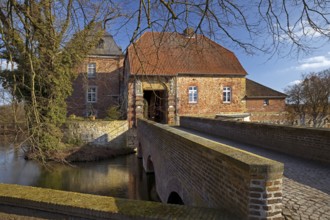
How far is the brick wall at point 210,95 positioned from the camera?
20609mm

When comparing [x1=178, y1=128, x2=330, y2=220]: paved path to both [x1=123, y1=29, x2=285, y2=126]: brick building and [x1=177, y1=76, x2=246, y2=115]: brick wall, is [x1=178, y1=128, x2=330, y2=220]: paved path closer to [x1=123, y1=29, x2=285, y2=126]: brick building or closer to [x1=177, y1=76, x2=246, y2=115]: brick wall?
[x1=123, y1=29, x2=285, y2=126]: brick building

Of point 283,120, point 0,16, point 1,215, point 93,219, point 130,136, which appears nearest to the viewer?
point 93,219

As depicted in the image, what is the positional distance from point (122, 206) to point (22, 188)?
222cm

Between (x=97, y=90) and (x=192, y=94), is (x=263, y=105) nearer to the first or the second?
(x=192, y=94)

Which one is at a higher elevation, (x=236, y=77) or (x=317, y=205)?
(x=236, y=77)

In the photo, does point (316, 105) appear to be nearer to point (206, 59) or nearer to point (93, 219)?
point (206, 59)

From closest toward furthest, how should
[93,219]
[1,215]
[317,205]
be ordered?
[317,205] < [93,219] < [1,215]

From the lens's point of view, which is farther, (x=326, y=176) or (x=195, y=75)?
(x=195, y=75)

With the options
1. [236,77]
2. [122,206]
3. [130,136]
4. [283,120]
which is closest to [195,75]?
[236,77]

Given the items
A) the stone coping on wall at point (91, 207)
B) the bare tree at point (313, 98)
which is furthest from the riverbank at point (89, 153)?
the bare tree at point (313, 98)

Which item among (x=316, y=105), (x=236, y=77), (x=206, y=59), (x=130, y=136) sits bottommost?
(x=130, y=136)

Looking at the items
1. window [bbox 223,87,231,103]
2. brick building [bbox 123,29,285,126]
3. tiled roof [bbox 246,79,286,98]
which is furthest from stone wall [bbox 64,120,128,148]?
tiled roof [bbox 246,79,286,98]

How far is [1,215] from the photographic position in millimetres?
4055

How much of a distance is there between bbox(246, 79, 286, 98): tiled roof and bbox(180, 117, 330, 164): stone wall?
13.8 meters
